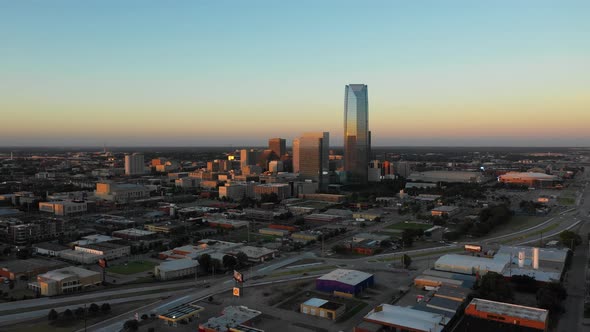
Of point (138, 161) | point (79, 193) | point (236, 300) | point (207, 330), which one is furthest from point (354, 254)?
point (138, 161)

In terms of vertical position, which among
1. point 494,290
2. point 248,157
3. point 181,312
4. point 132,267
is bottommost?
point 132,267

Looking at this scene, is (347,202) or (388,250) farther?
(347,202)

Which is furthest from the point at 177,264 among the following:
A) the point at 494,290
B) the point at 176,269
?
the point at 494,290

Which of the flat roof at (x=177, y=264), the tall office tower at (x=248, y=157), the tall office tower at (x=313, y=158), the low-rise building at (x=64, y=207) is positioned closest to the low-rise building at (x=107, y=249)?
the flat roof at (x=177, y=264)

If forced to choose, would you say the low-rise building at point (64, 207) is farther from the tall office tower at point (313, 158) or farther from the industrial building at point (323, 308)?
the industrial building at point (323, 308)

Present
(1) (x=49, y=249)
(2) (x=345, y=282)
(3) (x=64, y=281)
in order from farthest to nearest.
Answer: (1) (x=49, y=249), (3) (x=64, y=281), (2) (x=345, y=282)

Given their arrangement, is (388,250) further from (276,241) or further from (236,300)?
(236,300)

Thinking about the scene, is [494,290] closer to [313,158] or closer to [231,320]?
[231,320]
